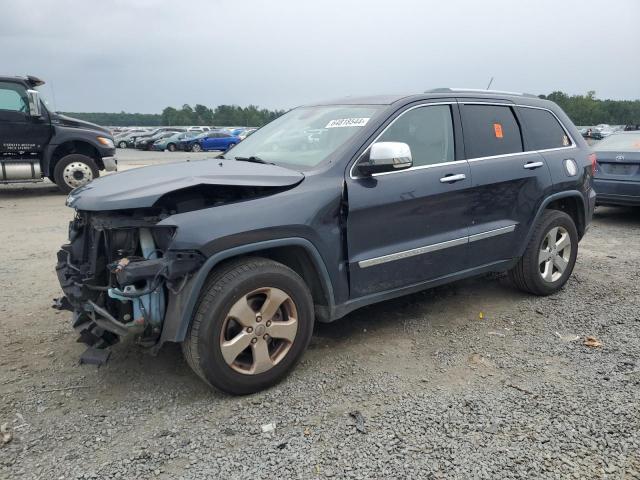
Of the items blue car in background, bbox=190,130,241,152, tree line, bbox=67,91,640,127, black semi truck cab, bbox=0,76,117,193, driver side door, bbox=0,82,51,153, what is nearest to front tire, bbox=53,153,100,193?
black semi truck cab, bbox=0,76,117,193

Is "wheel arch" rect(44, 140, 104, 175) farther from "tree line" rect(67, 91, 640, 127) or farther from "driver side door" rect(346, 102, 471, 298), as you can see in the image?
"tree line" rect(67, 91, 640, 127)

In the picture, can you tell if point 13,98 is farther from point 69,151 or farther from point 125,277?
point 125,277

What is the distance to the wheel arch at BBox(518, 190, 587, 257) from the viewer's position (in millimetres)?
4422

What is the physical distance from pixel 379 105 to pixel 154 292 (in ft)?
6.66

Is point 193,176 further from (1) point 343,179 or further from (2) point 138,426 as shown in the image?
(2) point 138,426

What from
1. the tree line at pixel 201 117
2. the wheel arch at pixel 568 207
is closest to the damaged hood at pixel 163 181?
the wheel arch at pixel 568 207

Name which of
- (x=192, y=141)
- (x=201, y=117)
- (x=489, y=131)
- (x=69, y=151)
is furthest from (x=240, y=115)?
(x=489, y=131)

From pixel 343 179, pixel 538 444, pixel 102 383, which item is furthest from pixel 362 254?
pixel 102 383

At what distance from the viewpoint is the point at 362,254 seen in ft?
11.0

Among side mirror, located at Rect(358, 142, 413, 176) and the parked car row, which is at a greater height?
the parked car row

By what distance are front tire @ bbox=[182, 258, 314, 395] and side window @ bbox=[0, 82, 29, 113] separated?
9180 millimetres

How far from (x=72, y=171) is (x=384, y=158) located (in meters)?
9.21

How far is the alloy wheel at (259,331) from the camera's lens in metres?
2.89

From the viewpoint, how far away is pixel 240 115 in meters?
92.1
